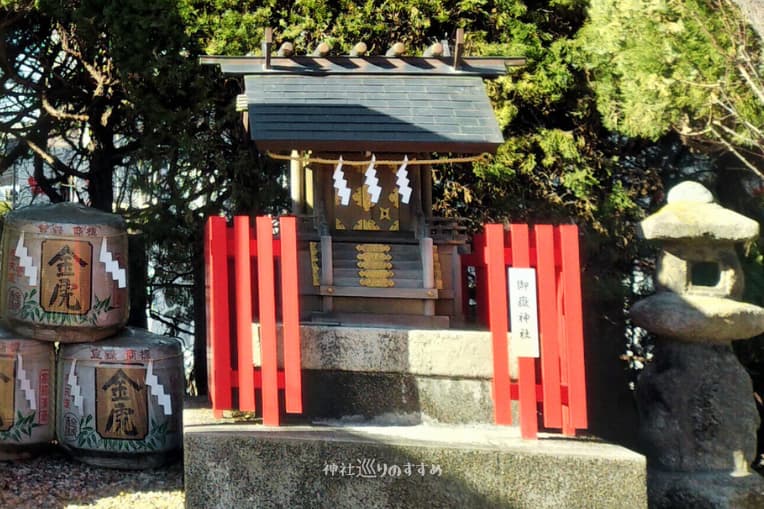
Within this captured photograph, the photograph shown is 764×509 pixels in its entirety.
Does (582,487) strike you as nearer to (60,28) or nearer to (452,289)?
(452,289)

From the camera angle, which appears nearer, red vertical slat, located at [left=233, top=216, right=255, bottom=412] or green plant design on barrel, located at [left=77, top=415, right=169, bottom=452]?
red vertical slat, located at [left=233, top=216, right=255, bottom=412]

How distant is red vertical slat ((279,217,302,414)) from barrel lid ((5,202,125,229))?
63.5 inches

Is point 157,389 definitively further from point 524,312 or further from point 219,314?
point 524,312

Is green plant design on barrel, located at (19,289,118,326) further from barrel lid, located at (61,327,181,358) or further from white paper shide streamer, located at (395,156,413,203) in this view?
white paper shide streamer, located at (395,156,413,203)

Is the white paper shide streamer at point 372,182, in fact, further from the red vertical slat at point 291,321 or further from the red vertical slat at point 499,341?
the red vertical slat at point 499,341

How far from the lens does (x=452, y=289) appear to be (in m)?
6.10

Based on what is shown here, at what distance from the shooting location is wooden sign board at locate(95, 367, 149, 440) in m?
5.74

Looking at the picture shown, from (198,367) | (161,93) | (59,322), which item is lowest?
(198,367)

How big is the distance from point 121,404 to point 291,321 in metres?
1.61

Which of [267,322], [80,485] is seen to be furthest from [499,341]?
[80,485]

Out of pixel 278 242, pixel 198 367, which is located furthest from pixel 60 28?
pixel 278 242

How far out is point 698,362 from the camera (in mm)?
6055

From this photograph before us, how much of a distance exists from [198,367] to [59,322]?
8.41ft

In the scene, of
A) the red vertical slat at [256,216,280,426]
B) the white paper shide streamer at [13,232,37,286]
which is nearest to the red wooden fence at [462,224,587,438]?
the red vertical slat at [256,216,280,426]
